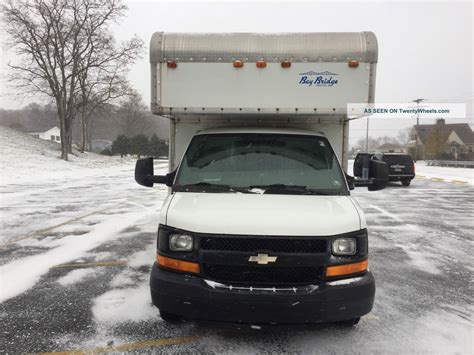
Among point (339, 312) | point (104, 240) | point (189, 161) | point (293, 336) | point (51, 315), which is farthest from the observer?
point (104, 240)

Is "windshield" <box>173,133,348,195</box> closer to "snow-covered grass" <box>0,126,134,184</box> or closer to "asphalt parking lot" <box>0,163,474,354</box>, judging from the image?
"asphalt parking lot" <box>0,163,474,354</box>

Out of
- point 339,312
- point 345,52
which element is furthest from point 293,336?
point 345,52

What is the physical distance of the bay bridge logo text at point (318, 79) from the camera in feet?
15.5

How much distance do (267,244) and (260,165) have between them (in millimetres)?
1319

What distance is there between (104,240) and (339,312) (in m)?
5.59

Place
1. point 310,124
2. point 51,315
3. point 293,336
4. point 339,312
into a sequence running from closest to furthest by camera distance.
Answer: point 339,312, point 293,336, point 51,315, point 310,124

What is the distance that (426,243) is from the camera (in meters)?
7.69

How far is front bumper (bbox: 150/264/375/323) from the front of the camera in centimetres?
318

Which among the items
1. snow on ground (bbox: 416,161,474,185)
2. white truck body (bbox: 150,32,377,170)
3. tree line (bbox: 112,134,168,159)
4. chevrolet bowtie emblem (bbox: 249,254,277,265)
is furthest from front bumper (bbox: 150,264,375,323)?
tree line (bbox: 112,134,168,159)

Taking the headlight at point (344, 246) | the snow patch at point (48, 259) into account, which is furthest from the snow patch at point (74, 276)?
the headlight at point (344, 246)

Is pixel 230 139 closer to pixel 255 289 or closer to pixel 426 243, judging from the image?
pixel 255 289

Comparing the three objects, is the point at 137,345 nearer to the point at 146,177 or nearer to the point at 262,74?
the point at 146,177

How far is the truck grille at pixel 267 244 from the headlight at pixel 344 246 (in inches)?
3.8

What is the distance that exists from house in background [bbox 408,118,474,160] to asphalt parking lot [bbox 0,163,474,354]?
5697cm
